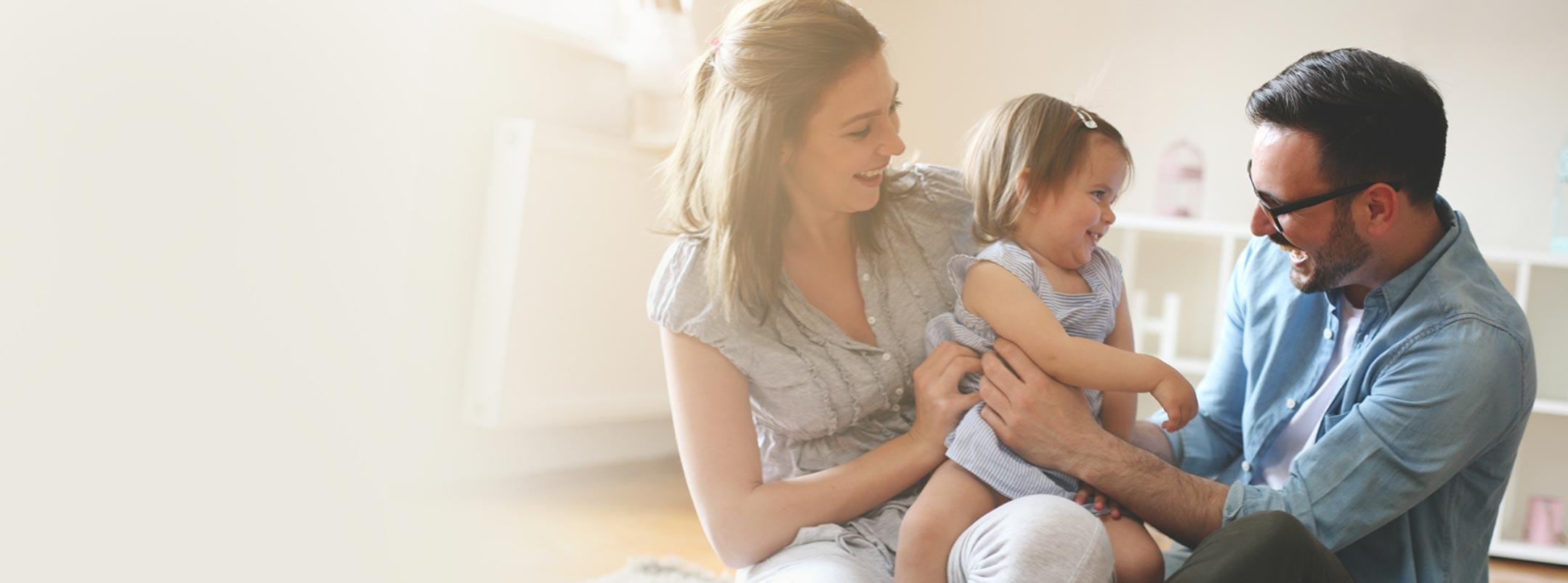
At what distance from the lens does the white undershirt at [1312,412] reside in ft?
4.94

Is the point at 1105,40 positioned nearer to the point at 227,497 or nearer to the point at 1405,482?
the point at 1405,482

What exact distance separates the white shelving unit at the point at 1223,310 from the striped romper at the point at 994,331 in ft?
5.36

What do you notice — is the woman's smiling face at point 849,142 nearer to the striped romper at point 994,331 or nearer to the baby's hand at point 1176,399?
the striped romper at point 994,331

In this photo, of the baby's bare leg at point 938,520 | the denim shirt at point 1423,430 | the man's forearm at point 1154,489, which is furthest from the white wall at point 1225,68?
the baby's bare leg at point 938,520

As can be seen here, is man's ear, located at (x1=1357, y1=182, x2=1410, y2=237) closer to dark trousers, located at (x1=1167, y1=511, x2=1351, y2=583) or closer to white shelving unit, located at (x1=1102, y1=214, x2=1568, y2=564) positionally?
dark trousers, located at (x1=1167, y1=511, x2=1351, y2=583)

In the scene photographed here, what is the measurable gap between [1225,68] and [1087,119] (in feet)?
8.17

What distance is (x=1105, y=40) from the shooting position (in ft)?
12.4

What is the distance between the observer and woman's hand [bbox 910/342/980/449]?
1.35 meters

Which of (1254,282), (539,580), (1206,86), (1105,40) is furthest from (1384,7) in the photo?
(539,580)

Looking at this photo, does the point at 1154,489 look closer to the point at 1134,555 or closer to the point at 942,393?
the point at 1134,555

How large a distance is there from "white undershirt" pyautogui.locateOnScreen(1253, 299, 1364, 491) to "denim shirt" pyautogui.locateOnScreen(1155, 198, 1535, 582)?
2 centimetres

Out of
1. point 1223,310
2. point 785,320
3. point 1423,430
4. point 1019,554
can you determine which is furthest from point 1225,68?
point 1019,554

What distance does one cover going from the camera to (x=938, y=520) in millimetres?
1262

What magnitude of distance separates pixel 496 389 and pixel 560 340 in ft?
0.78
